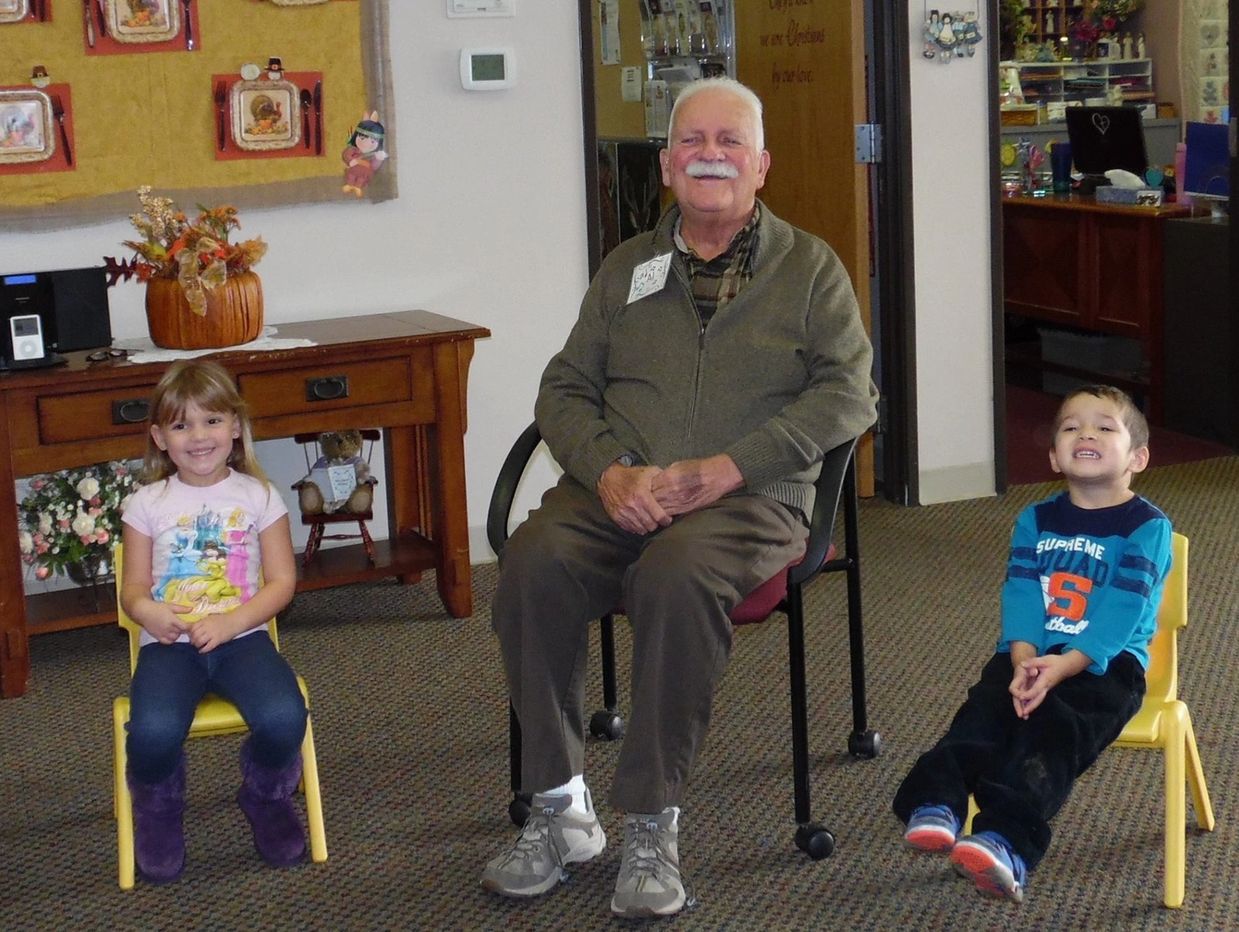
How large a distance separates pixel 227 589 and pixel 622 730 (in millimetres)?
816

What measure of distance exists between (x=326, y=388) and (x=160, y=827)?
1231 mm

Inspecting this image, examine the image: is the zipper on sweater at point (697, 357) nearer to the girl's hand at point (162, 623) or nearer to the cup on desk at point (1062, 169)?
the girl's hand at point (162, 623)

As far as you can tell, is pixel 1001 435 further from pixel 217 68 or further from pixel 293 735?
pixel 293 735

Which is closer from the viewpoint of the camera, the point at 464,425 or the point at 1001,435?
the point at 464,425

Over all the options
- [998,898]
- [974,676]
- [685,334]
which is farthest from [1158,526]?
[974,676]

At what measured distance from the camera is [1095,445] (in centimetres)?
220

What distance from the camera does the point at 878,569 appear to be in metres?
3.93

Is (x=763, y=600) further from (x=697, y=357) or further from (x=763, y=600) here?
(x=697, y=357)

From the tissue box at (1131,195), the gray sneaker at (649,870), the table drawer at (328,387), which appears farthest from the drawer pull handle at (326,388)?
the tissue box at (1131,195)

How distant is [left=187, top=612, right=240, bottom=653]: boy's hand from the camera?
2.33 meters

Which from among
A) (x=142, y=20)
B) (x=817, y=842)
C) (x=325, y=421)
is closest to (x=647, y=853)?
(x=817, y=842)

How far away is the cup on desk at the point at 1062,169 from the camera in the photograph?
641cm

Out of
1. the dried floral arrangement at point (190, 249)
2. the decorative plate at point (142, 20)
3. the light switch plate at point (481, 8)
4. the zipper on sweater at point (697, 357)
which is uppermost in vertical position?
the light switch plate at point (481, 8)

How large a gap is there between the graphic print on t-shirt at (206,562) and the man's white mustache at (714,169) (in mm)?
897
